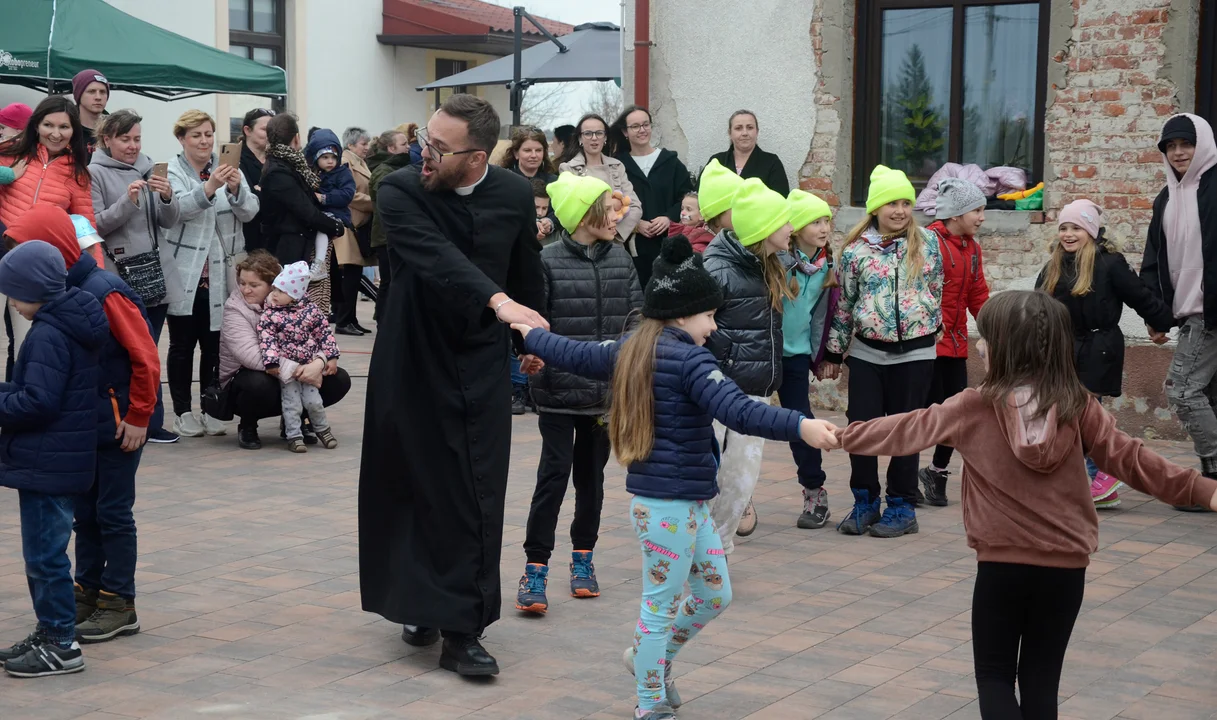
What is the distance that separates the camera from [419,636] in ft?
18.1

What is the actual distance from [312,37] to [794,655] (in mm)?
24997

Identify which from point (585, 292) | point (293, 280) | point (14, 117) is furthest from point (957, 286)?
point (14, 117)

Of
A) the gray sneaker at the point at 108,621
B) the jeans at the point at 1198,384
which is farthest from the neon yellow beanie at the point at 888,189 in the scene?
the gray sneaker at the point at 108,621

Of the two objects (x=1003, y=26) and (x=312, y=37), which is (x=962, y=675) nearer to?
(x=1003, y=26)

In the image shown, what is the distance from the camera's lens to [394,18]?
30.7 m

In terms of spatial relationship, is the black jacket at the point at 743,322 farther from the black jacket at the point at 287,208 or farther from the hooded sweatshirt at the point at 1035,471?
the black jacket at the point at 287,208

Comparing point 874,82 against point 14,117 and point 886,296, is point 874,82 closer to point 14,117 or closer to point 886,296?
point 886,296

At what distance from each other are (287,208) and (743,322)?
206 inches

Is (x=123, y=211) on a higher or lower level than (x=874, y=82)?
lower

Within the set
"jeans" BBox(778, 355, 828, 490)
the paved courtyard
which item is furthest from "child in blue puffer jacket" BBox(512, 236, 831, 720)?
"jeans" BBox(778, 355, 828, 490)

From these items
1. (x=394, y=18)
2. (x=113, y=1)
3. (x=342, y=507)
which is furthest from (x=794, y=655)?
(x=394, y=18)

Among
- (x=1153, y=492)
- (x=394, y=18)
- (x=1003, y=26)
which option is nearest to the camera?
(x=1153, y=492)

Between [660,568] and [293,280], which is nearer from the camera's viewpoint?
[660,568]

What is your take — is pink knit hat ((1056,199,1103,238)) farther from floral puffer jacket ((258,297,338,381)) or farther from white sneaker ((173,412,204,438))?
white sneaker ((173,412,204,438))
